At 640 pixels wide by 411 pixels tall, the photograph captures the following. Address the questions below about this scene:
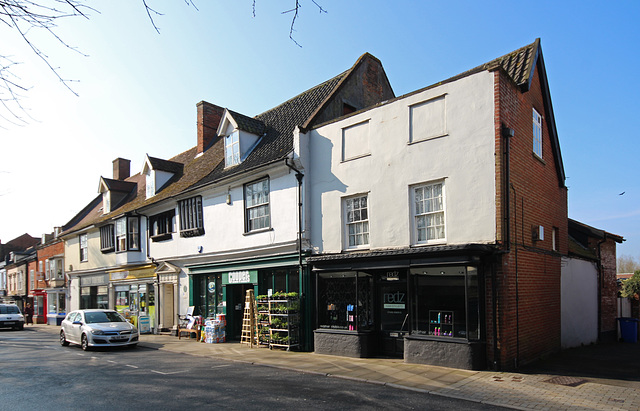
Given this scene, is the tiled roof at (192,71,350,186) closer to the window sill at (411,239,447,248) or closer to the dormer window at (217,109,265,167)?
the dormer window at (217,109,265,167)

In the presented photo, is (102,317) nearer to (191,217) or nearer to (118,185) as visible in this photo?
(191,217)

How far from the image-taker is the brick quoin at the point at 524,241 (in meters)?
10.8

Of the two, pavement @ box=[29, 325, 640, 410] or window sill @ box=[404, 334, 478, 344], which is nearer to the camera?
pavement @ box=[29, 325, 640, 410]

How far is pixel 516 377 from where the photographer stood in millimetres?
10047

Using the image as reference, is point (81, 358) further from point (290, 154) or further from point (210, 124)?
point (210, 124)

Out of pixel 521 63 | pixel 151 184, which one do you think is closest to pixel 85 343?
pixel 151 184

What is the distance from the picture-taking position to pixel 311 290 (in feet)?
48.7

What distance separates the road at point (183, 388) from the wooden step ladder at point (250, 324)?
2797mm

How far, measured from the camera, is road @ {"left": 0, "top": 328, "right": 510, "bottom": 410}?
7.98 meters

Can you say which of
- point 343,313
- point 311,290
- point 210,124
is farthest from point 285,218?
point 210,124

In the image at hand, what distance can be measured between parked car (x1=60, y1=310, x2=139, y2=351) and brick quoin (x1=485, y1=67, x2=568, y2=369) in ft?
41.4

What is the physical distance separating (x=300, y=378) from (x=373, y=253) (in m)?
3.92

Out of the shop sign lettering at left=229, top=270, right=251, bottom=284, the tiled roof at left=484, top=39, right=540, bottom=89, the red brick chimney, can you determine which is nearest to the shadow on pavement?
the tiled roof at left=484, top=39, right=540, bottom=89

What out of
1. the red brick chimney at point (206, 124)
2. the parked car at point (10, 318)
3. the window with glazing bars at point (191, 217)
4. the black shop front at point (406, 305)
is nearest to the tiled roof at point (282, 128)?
the window with glazing bars at point (191, 217)
